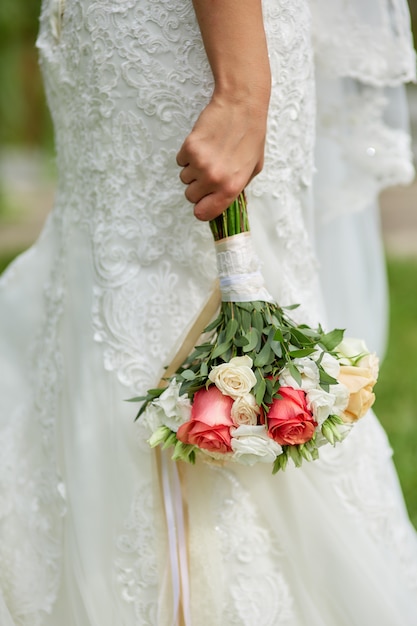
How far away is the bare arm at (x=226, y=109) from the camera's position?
132 cm

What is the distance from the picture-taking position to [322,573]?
1.52m

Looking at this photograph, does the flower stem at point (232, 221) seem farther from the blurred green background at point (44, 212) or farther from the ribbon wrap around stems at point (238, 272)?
the blurred green background at point (44, 212)

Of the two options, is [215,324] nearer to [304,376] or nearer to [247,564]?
[304,376]

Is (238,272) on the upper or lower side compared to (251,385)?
upper

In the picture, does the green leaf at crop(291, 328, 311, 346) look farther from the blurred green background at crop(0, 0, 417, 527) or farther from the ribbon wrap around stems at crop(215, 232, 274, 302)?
the blurred green background at crop(0, 0, 417, 527)

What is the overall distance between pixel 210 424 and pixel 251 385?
0.30 feet

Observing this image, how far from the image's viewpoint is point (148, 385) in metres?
1.51

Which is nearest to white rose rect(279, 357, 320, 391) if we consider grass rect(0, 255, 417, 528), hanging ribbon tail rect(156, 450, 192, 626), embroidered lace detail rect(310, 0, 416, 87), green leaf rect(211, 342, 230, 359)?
green leaf rect(211, 342, 230, 359)

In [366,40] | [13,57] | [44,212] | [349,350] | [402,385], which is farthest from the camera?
[44,212]

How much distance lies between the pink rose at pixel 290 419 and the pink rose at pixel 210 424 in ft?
0.23

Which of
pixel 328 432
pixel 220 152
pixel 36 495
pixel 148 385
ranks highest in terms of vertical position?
pixel 220 152

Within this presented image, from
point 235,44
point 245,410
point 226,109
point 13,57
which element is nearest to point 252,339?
point 245,410

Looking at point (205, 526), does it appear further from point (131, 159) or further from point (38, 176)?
point (38, 176)

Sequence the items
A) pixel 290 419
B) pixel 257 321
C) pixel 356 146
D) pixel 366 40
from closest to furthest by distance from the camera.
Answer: pixel 290 419
pixel 257 321
pixel 366 40
pixel 356 146
